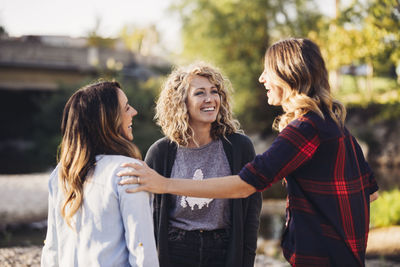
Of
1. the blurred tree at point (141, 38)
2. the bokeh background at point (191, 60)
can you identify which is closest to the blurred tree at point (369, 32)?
the bokeh background at point (191, 60)

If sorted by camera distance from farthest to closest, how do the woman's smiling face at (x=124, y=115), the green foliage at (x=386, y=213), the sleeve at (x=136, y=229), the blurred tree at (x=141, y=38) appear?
1. the blurred tree at (x=141, y=38)
2. the green foliage at (x=386, y=213)
3. the woman's smiling face at (x=124, y=115)
4. the sleeve at (x=136, y=229)

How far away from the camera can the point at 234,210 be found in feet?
10.1

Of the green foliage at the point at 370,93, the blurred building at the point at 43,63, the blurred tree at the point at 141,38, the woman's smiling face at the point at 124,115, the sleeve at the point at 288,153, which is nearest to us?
the sleeve at the point at 288,153

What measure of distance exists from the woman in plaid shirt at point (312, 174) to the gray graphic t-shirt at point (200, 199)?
0.86m

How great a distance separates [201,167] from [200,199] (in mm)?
239

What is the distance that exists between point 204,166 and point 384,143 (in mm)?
21546

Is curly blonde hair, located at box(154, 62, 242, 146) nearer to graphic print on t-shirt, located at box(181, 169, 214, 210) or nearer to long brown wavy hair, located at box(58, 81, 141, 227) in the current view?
graphic print on t-shirt, located at box(181, 169, 214, 210)

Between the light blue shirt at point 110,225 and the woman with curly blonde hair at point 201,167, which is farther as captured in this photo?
the woman with curly blonde hair at point 201,167

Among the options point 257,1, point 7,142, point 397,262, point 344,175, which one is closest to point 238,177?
point 344,175

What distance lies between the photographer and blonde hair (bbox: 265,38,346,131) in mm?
2164

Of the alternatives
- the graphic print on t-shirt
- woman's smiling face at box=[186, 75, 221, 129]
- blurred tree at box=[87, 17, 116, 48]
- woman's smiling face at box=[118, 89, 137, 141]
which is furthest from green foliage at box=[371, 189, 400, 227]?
blurred tree at box=[87, 17, 116, 48]

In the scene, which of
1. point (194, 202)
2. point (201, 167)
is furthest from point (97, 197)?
point (201, 167)

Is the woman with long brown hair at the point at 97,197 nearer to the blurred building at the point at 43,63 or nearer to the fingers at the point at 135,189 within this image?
the fingers at the point at 135,189

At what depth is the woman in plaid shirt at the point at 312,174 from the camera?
6.85 ft
